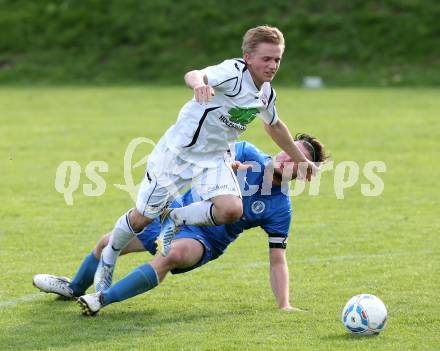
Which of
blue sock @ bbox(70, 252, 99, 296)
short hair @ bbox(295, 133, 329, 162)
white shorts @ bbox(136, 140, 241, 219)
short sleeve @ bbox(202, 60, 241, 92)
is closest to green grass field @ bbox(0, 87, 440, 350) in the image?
blue sock @ bbox(70, 252, 99, 296)

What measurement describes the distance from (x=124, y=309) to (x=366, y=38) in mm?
23948

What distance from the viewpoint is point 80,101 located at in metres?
23.8

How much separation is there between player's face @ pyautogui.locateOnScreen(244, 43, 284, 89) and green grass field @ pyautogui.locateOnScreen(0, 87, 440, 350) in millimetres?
1794

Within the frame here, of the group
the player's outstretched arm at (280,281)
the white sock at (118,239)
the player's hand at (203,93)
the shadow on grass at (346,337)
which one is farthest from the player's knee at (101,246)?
the shadow on grass at (346,337)

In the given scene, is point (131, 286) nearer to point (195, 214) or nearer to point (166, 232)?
point (166, 232)

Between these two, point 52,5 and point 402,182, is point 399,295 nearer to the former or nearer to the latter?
point 402,182

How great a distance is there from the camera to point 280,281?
7211 millimetres

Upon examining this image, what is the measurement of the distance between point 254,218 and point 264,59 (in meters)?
1.28

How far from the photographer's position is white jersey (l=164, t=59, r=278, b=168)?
23.3 feet

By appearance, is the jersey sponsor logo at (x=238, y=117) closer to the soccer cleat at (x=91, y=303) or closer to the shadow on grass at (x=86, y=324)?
the shadow on grass at (x=86, y=324)

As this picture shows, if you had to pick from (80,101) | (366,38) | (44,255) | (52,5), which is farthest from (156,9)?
(44,255)

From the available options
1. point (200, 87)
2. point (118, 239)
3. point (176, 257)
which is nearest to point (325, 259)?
point (176, 257)

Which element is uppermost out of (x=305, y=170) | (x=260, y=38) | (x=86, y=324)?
(x=260, y=38)

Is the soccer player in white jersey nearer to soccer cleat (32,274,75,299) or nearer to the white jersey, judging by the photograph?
the white jersey
